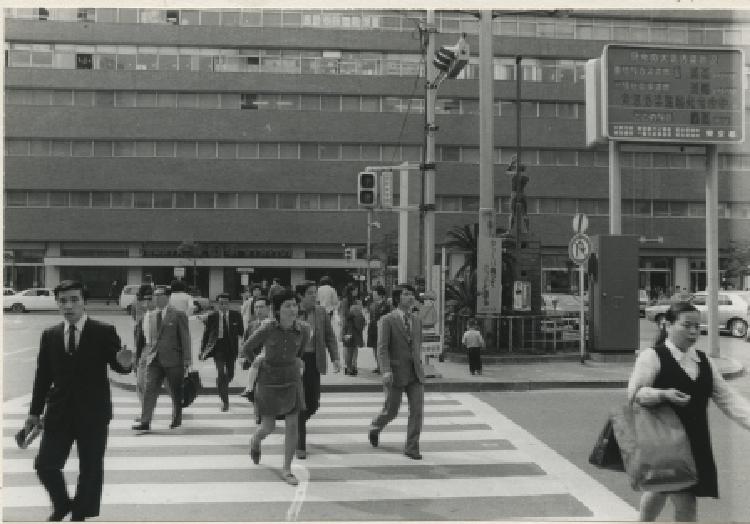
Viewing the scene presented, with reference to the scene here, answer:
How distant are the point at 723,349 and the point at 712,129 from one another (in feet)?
21.8

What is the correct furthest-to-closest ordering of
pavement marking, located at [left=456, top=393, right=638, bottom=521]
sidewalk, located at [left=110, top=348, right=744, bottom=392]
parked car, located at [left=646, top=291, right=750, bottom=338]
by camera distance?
1. parked car, located at [left=646, top=291, right=750, bottom=338]
2. sidewalk, located at [left=110, top=348, right=744, bottom=392]
3. pavement marking, located at [left=456, top=393, right=638, bottom=521]

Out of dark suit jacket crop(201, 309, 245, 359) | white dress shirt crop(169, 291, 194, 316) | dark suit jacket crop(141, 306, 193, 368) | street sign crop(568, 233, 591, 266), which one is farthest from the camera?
street sign crop(568, 233, 591, 266)

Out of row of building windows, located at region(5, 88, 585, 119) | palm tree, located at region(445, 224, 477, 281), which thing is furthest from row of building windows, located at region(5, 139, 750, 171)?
palm tree, located at region(445, 224, 477, 281)

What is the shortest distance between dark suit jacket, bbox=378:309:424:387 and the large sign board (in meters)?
9.97

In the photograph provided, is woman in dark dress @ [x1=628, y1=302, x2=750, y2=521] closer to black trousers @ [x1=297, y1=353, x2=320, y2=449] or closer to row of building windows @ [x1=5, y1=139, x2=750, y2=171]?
black trousers @ [x1=297, y1=353, x2=320, y2=449]

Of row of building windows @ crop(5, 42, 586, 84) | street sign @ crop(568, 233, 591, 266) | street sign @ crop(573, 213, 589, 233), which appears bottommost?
street sign @ crop(568, 233, 591, 266)

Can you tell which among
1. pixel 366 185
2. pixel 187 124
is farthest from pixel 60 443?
pixel 187 124

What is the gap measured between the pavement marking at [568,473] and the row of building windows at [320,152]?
4083 centimetres

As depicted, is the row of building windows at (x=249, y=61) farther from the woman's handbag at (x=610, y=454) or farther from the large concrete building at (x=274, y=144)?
the woman's handbag at (x=610, y=454)

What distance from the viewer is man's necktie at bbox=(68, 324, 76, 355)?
512 centimetres

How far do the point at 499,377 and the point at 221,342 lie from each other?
5.41m

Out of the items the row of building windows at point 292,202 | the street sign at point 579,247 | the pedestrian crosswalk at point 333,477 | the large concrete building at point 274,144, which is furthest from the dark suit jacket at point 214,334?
the row of building windows at point 292,202

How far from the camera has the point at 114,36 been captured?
4822cm

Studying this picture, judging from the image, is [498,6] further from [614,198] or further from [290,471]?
[614,198]
